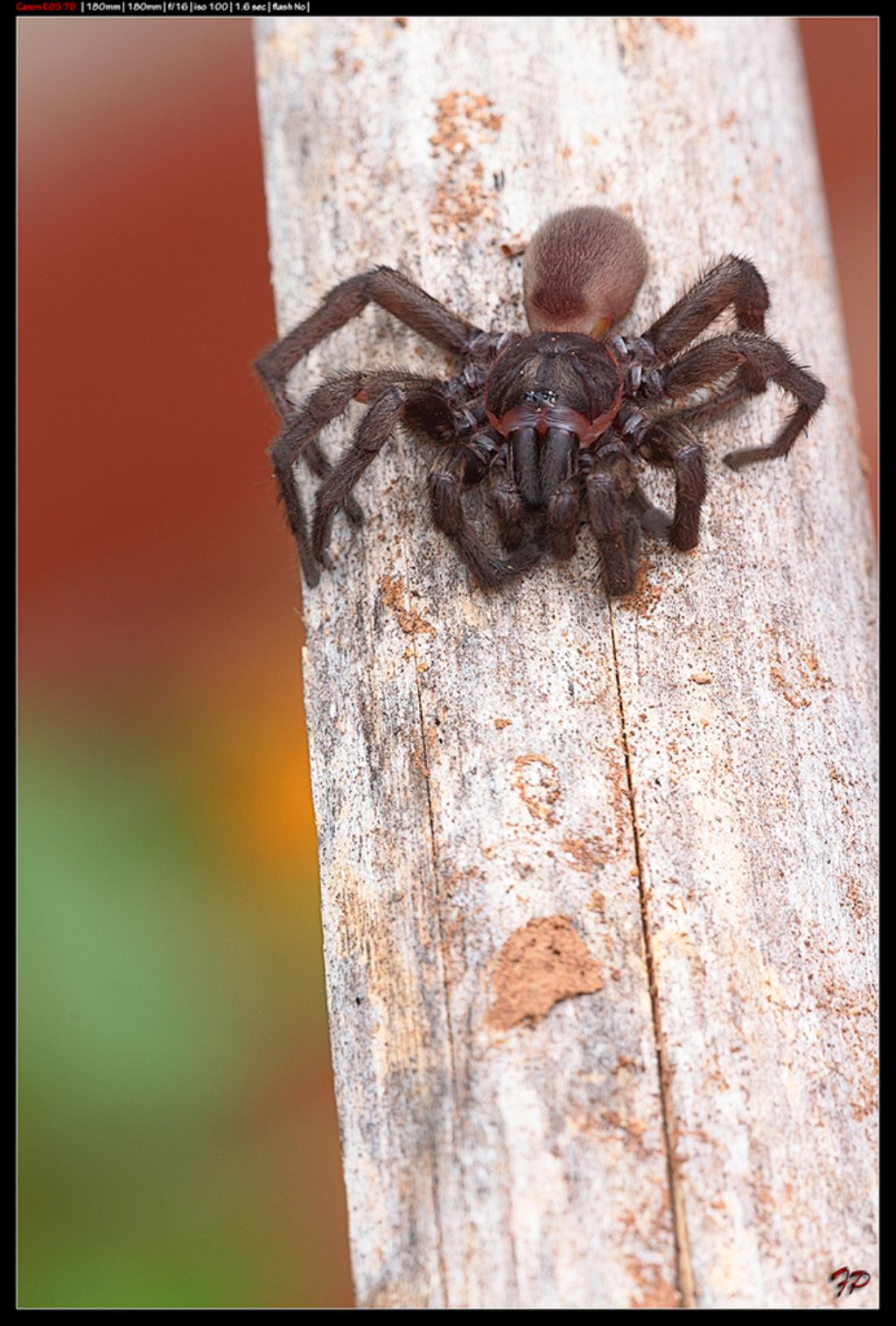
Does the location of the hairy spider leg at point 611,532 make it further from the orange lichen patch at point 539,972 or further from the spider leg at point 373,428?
the orange lichen patch at point 539,972

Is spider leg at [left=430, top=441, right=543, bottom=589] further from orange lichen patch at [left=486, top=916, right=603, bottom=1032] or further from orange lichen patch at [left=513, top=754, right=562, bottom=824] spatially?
orange lichen patch at [left=486, top=916, right=603, bottom=1032]

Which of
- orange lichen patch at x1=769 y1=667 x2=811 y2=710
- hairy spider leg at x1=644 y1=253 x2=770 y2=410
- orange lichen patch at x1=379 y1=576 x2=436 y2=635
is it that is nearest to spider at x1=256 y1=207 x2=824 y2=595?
hairy spider leg at x1=644 y1=253 x2=770 y2=410

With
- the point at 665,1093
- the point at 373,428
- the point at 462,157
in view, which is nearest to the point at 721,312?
the point at 462,157

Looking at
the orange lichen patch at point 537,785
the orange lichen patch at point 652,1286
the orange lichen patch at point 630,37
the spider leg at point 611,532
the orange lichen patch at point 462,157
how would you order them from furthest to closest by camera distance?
1. the orange lichen patch at point 630,37
2. the orange lichen patch at point 462,157
3. the spider leg at point 611,532
4. the orange lichen patch at point 537,785
5. the orange lichen patch at point 652,1286

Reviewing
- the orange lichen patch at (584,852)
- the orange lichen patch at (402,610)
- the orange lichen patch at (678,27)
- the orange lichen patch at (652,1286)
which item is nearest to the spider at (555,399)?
the orange lichen patch at (402,610)

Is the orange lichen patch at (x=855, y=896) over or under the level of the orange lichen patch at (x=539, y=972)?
over

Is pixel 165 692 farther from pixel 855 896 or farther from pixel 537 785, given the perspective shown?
pixel 855 896
